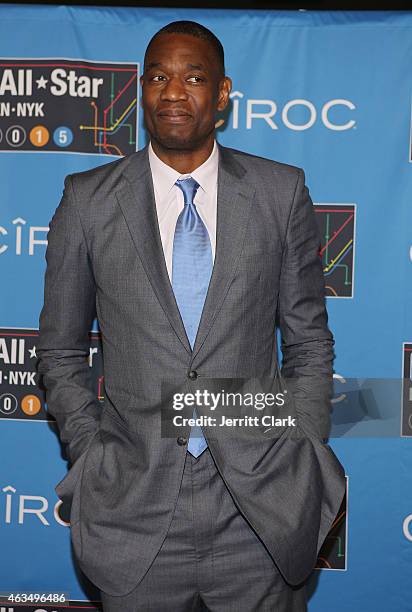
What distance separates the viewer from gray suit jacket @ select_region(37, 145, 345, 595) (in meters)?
1.94

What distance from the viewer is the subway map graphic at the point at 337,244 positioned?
2.98m

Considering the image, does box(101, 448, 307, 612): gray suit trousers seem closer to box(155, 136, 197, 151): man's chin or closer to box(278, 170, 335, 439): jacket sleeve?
box(278, 170, 335, 439): jacket sleeve

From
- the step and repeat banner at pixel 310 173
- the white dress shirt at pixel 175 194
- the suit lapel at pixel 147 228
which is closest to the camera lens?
the suit lapel at pixel 147 228

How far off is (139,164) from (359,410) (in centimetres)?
144

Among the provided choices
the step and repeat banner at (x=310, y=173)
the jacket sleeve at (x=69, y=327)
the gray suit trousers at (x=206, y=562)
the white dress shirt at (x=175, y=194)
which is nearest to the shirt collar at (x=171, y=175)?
the white dress shirt at (x=175, y=194)

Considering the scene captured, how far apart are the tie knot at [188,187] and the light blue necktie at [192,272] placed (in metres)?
0.05

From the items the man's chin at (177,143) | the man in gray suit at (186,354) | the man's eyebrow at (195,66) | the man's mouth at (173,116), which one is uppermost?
the man's eyebrow at (195,66)

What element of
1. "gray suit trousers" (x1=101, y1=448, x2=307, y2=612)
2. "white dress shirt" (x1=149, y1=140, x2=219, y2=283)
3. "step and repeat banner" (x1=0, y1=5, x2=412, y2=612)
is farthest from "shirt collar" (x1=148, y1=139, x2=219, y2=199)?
"step and repeat banner" (x1=0, y1=5, x2=412, y2=612)

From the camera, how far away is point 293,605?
207 centimetres

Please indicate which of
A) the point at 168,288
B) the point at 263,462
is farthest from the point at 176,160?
the point at 263,462

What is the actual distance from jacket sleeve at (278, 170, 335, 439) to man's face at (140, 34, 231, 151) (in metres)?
0.34

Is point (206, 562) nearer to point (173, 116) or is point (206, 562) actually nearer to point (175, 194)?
point (175, 194)

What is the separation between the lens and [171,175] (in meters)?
2.08

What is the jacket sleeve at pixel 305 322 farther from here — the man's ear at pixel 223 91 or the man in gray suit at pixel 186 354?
the man's ear at pixel 223 91
